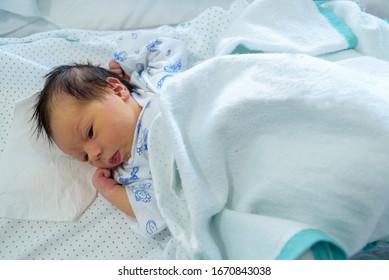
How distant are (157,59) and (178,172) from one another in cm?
44

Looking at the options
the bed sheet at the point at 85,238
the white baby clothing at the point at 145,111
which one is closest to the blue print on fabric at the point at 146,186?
the white baby clothing at the point at 145,111

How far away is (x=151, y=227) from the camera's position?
0.89 metres

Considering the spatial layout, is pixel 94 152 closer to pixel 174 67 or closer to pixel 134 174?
pixel 134 174

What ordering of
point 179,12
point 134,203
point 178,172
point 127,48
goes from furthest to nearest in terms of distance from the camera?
point 179,12 < point 127,48 < point 134,203 < point 178,172

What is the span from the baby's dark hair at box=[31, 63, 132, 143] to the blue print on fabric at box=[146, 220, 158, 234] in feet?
1.06

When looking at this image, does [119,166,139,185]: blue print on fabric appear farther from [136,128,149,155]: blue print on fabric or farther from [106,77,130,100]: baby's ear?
[106,77,130,100]: baby's ear

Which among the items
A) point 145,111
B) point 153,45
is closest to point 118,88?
point 145,111

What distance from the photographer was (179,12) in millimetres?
1287

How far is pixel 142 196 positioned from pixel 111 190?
0.30ft

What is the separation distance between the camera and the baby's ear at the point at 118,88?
3.21ft

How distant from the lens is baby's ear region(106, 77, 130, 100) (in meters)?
0.98

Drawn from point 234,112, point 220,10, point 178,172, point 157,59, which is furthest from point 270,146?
point 220,10

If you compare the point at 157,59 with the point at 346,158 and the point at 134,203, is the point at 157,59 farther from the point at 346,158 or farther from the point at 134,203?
the point at 346,158

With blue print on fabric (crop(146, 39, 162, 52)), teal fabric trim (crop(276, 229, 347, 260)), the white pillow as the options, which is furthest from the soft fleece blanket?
the white pillow
